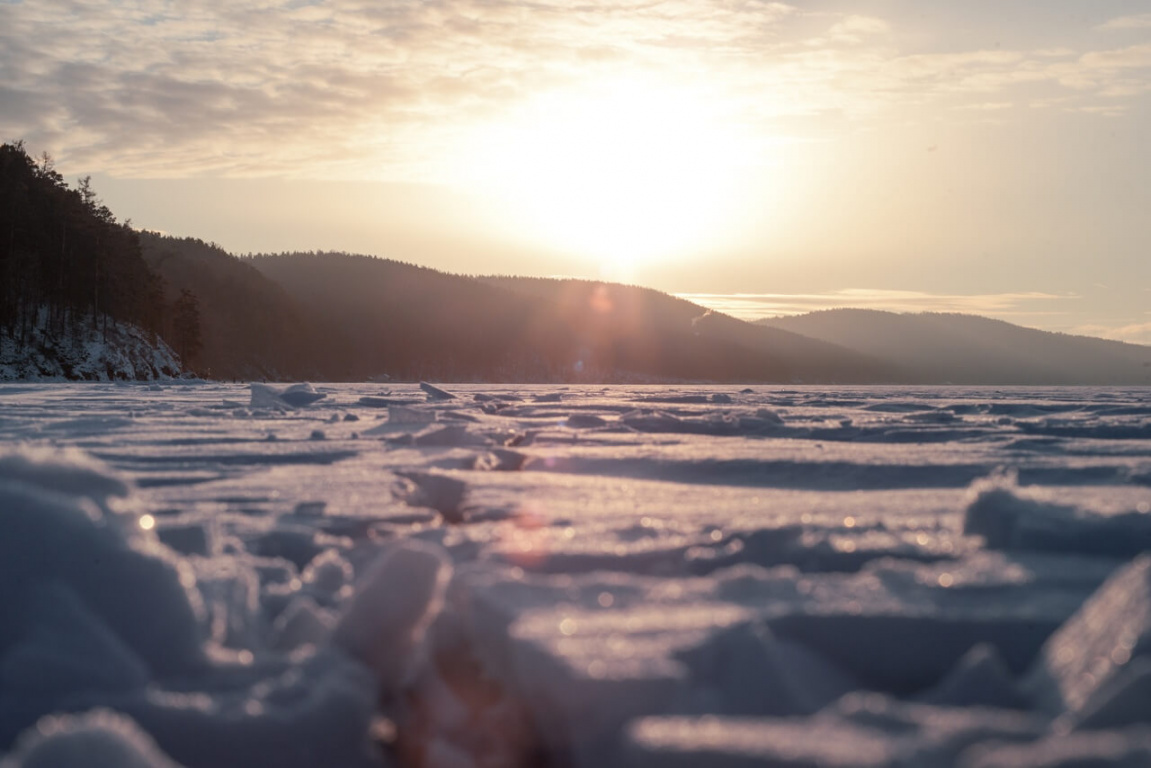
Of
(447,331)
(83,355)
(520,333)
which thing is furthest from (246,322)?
(83,355)

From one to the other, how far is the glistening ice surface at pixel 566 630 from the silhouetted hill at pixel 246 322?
7494cm

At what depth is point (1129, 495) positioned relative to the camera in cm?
308

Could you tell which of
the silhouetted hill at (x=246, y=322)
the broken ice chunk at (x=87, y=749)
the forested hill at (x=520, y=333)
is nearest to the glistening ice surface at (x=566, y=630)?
the broken ice chunk at (x=87, y=749)

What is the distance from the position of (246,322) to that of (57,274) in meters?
41.8

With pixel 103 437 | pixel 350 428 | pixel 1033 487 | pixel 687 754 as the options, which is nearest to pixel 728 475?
pixel 1033 487

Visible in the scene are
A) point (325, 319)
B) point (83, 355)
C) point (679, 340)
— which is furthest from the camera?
point (679, 340)

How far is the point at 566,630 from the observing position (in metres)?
1.43

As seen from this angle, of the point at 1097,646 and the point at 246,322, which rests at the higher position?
the point at 246,322

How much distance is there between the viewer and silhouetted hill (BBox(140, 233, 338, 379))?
7694cm

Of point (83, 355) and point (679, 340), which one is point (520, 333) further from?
point (83, 355)

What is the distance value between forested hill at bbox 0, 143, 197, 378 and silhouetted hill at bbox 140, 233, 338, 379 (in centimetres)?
2878

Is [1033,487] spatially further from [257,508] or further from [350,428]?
[350,428]

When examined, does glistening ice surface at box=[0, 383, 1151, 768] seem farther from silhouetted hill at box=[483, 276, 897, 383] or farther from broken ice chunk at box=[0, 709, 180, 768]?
silhouetted hill at box=[483, 276, 897, 383]

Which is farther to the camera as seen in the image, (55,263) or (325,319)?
(325,319)
